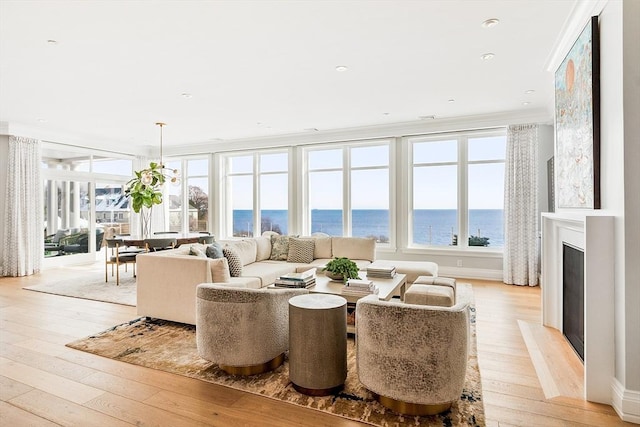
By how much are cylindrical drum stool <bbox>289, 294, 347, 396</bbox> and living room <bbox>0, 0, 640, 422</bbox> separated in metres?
1.71

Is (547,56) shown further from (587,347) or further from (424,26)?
(587,347)

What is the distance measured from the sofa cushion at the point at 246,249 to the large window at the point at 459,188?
3067 mm

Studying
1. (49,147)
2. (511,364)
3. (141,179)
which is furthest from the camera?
(49,147)

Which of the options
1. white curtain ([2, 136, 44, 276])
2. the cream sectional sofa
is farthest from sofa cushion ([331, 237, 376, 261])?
white curtain ([2, 136, 44, 276])

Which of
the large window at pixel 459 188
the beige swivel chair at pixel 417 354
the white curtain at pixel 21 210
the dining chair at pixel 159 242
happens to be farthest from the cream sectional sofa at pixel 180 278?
the white curtain at pixel 21 210

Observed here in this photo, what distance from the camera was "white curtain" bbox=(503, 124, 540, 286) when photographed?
222 inches

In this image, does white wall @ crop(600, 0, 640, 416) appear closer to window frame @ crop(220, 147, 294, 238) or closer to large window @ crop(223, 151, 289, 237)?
window frame @ crop(220, 147, 294, 238)

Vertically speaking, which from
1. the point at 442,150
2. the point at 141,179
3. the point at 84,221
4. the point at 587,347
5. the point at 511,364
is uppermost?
the point at 442,150

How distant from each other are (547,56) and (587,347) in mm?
2856

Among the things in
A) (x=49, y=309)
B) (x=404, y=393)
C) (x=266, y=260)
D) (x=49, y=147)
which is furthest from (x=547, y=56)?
(x=49, y=147)

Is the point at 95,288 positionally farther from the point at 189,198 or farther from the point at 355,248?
the point at 355,248

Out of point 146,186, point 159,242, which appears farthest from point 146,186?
point 159,242

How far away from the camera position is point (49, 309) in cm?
432

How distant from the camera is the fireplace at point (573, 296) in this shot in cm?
288
